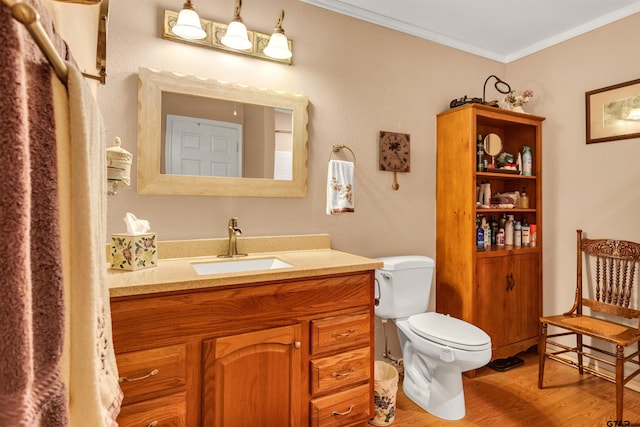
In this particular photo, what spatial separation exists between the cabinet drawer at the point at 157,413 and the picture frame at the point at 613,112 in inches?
116

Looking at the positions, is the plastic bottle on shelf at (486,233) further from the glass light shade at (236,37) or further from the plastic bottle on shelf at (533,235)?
the glass light shade at (236,37)

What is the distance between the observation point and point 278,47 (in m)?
1.83

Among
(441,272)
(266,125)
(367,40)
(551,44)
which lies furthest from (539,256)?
(266,125)

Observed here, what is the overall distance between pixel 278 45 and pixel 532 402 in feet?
8.35

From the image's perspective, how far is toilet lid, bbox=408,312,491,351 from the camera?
1733 mm

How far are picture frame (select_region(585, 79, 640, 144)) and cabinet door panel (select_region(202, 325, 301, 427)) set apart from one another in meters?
2.47

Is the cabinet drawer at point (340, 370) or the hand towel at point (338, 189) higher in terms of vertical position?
the hand towel at point (338, 189)

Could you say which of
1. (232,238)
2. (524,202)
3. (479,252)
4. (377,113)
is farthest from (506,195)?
(232,238)

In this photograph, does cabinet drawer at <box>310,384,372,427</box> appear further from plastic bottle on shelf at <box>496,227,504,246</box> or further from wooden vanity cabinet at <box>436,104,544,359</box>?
plastic bottle on shelf at <box>496,227,504,246</box>

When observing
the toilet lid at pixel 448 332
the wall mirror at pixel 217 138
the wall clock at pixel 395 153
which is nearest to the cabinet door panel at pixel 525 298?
the toilet lid at pixel 448 332

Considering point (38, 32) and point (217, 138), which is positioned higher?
point (217, 138)

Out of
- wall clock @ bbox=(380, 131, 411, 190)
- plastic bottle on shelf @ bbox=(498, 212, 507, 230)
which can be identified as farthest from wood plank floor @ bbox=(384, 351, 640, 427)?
wall clock @ bbox=(380, 131, 411, 190)

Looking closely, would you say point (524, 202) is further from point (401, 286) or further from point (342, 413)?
point (342, 413)

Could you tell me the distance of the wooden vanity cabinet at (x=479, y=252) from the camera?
231 centimetres
